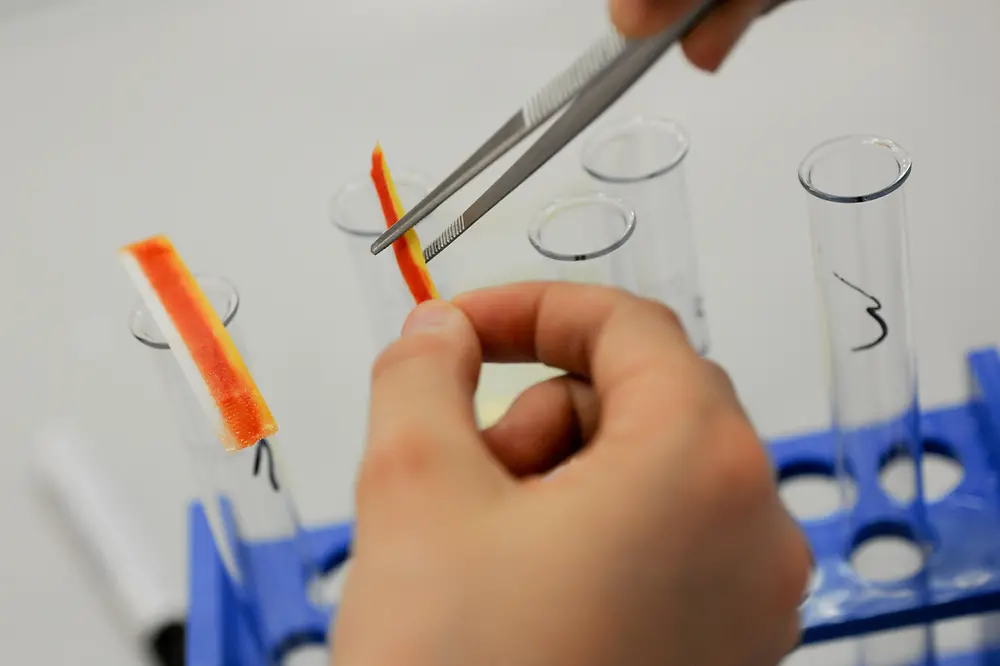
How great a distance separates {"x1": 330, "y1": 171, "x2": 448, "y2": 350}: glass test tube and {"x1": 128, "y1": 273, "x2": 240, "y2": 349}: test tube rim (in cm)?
8

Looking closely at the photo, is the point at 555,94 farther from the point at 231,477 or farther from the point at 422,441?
the point at 231,477

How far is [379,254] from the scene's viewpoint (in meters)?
0.65

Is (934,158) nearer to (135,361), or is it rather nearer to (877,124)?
(877,124)

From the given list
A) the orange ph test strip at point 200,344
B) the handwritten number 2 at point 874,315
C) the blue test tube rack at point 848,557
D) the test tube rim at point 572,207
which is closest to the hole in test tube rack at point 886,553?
the blue test tube rack at point 848,557

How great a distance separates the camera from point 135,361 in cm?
92

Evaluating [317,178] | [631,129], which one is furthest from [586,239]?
[317,178]

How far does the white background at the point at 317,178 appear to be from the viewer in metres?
0.79

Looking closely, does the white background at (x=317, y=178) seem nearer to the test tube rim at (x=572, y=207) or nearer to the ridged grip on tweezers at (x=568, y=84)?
the test tube rim at (x=572, y=207)

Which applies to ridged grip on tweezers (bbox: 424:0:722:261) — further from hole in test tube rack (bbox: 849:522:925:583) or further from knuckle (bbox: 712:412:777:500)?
hole in test tube rack (bbox: 849:522:925:583)

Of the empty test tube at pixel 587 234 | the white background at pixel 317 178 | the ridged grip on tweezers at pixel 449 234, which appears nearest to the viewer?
the ridged grip on tweezers at pixel 449 234

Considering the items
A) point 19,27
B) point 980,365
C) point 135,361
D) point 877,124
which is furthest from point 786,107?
point 19,27

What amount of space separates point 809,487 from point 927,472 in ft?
0.23

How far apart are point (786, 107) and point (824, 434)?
1.32ft

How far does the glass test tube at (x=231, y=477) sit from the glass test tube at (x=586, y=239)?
0.15 meters
